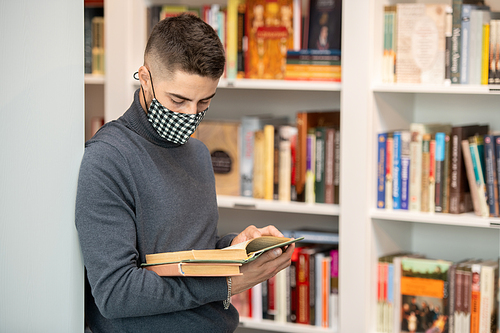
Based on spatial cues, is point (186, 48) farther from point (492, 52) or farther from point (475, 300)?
point (475, 300)

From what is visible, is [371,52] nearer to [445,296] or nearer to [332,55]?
[332,55]

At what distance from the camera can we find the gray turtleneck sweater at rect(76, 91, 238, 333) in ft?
3.62

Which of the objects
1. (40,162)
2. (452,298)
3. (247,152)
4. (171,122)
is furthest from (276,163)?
(40,162)

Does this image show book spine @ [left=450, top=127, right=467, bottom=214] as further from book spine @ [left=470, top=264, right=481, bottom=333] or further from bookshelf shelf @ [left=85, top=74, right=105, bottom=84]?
bookshelf shelf @ [left=85, top=74, right=105, bottom=84]

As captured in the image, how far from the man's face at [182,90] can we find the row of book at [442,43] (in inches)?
40.3

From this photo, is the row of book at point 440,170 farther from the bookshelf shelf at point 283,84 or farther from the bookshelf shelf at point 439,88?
the bookshelf shelf at point 283,84

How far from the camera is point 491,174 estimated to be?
1.92 metres

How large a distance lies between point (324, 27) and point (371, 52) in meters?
0.27

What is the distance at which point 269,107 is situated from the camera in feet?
8.22

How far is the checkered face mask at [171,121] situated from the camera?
1.26 meters

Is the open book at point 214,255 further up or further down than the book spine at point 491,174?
further down

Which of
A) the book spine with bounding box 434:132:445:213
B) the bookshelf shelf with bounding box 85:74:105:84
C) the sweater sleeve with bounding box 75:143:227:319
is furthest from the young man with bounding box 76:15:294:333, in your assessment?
the bookshelf shelf with bounding box 85:74:105:84

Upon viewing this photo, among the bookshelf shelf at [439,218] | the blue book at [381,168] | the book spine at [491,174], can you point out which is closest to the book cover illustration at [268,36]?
the blue book at [381,168]

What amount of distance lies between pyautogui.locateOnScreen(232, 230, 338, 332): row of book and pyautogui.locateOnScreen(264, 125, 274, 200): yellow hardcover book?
19 centimetres
